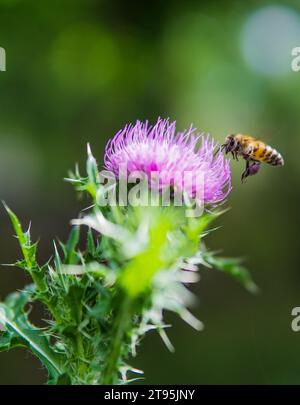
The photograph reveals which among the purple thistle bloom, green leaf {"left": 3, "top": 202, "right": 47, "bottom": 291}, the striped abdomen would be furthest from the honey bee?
A: green leaf {"left": 3, "top": 202, "right": 47, "bottom": 291}

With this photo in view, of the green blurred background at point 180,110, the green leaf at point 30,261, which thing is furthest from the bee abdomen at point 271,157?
the green blurred background at point 180,110

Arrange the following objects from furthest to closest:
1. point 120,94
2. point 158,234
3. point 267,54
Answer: point 267,54, point 120,94, point 158,234

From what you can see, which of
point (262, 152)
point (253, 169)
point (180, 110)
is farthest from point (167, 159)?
point (180, 110)

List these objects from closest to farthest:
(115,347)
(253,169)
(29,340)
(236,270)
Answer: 1. (236,270)
2. (115,347)
3. (29,340)
4. (253,169)

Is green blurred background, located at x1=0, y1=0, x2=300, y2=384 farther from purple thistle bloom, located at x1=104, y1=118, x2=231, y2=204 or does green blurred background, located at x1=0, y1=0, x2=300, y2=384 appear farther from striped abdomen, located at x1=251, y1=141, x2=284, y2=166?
purple thistle bloom, located at x1=104, y1=118, x2=231, y2=204

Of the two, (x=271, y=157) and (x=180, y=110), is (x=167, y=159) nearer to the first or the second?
(x=271, y=157)

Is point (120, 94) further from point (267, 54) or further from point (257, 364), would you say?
point (257, 364)

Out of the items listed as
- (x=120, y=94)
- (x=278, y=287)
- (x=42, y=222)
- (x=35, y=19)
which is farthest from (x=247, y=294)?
(x=35, y=19)
